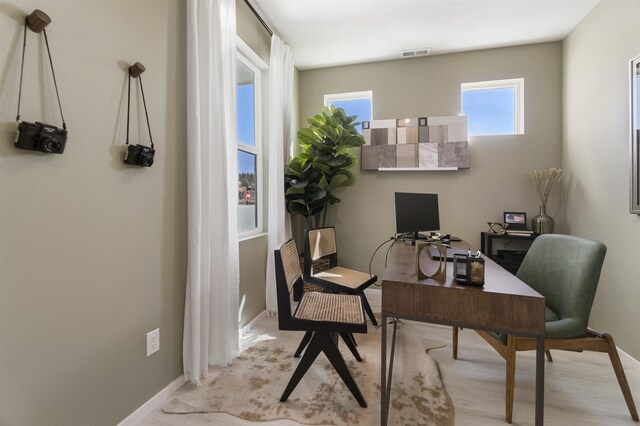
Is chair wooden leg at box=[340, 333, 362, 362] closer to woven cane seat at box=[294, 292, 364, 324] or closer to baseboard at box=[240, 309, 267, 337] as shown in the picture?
woven cane seat at box=[294, 292, 364, 324]

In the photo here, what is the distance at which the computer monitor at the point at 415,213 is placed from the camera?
2.56 m

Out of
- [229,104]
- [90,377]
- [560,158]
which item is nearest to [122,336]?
[90,377]

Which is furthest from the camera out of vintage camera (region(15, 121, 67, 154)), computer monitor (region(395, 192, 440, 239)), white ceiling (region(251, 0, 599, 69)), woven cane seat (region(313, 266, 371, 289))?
computer monitor (region(395, 192, 440, 239))

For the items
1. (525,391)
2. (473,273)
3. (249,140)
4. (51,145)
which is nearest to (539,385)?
(473,273)

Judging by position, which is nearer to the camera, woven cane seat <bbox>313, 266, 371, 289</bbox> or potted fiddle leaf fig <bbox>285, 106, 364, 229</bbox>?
woven cane seat <bbox>313, 266, 371, 289</bbox>

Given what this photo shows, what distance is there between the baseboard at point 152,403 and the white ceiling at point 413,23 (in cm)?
293

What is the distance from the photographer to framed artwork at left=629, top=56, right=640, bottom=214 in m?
1.94

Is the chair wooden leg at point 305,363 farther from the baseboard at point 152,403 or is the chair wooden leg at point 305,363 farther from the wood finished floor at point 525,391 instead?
the baseboard at point 152,403

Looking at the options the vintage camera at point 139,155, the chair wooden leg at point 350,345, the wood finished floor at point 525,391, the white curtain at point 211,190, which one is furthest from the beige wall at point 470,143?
the vintage camera at point 139,155

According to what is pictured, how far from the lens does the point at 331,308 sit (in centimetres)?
181

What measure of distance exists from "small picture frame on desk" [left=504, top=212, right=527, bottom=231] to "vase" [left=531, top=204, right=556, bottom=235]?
0.30 ft

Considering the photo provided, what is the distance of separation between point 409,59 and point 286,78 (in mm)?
1489

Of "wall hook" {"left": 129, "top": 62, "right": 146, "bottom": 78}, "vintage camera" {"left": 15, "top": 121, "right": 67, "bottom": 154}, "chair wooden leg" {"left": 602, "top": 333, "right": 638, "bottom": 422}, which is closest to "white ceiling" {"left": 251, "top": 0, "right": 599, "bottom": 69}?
"wall hook" {"left": 129, "top": 62, "right": 146, "bottom": 78}

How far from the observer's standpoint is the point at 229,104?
6.60 feet
